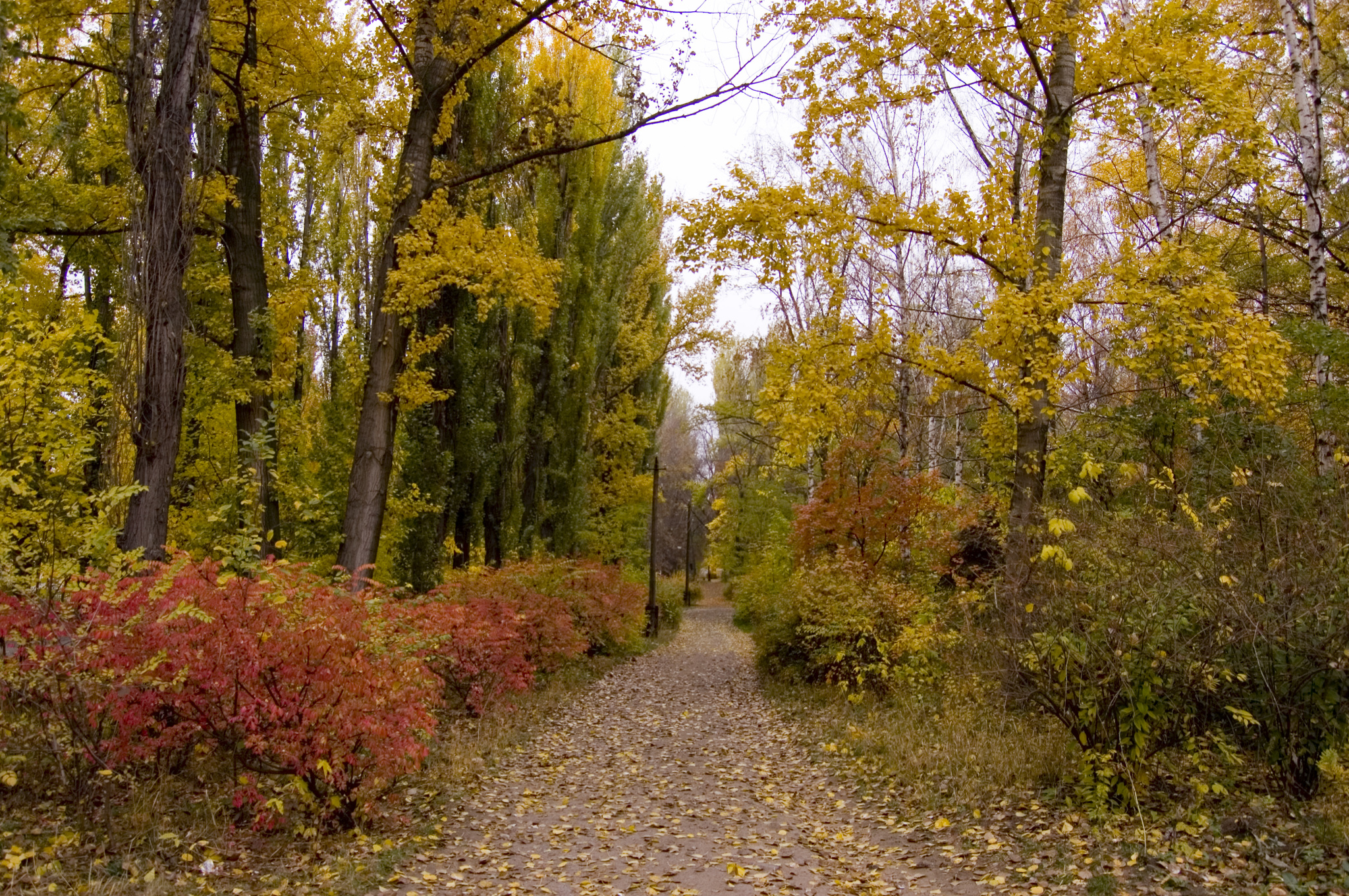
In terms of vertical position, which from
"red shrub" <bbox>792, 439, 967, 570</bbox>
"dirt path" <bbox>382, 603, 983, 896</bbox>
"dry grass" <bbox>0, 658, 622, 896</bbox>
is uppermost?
"red shrub" <bbox>792, 439, 967, 570</bbox>

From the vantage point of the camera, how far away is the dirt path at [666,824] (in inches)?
198

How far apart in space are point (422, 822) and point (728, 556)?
32083mm

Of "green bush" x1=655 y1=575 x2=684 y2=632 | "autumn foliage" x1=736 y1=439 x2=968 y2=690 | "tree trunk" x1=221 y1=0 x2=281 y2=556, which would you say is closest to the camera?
"autumn foliage" x1=736 y1=439 x2=968 y2=690

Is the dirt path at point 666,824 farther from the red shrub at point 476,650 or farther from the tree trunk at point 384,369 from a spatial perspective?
the tree trunk at point 384,369

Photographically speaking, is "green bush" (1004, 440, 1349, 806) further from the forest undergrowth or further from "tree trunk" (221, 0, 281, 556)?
"tree trunk" (221, 0, 281, 556)

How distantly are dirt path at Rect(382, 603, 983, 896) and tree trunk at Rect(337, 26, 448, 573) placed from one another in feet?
9.98

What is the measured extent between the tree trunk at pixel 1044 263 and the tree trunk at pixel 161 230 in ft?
23.8

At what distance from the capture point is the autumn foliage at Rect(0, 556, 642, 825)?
15.4ft

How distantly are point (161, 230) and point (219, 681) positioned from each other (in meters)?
4.04

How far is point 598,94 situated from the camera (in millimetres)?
19094

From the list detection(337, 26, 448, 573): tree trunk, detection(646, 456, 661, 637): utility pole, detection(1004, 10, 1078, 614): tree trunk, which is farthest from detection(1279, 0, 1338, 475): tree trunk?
detection(646, 456, 661, 637): utility pole

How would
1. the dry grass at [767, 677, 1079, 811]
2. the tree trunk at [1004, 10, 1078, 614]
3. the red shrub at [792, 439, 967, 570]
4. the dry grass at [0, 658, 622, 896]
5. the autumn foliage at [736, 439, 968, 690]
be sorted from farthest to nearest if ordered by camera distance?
the red shrub at [792, 439, 967, 570] → the autumn foliage at [736, 439, 968, 690] → the tree trunk at [1004, 10, 1078, 614] → the dry grass at [767, 677, 1079, 811] → the dry grass at [0, 658, 622, 896]

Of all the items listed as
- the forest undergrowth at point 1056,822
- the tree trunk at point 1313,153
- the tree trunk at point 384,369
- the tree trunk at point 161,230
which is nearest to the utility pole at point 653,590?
the tree trunk at point 384,369

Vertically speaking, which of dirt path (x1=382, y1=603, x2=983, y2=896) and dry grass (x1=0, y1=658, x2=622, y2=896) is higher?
dry grass (x1=0, y1=658, x2=622, y2=896)
